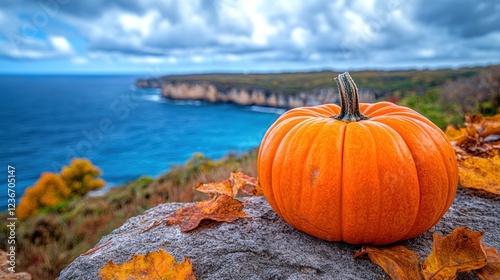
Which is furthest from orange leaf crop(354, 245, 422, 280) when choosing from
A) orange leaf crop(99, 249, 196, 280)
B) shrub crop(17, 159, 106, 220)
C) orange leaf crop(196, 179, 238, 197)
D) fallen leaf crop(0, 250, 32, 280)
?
shrub crop(17, 159, 106, 220)

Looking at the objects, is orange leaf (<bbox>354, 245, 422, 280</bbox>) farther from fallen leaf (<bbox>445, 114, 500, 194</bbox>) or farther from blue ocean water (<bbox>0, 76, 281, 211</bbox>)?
blue ocean water (<bbox>0, 76, 281, 211</bbox>)

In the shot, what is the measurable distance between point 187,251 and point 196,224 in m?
0.23

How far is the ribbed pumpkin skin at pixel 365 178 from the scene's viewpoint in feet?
4.91

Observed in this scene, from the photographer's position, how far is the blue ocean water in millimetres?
39688

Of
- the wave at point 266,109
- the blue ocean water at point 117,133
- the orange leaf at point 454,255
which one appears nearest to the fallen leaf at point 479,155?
the orange leaf at point 454,255

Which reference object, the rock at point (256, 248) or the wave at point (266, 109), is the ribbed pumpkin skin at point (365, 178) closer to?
the rock at point (256, 248)

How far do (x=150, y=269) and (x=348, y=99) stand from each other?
1333 millimetres

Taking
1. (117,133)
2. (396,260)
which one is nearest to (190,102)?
(117,133)

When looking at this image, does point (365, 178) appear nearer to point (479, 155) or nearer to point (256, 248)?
point (256, 248)

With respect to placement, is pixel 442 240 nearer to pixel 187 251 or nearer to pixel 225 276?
pixel 225 276

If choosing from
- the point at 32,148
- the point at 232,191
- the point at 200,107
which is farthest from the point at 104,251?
the point at 200,107

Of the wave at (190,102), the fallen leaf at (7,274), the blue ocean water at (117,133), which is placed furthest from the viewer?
the wave at (190,102)

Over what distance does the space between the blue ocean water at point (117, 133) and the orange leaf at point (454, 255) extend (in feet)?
65.7

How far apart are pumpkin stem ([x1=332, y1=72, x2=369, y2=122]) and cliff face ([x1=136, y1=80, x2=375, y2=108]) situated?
53.5 meters
